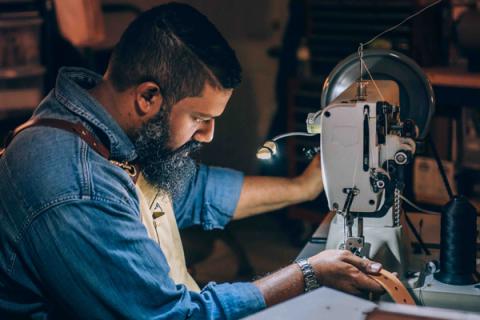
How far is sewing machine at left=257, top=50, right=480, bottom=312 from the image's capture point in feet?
6.49

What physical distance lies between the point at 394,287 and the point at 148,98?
0.71 m

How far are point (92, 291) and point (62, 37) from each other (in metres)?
2.96

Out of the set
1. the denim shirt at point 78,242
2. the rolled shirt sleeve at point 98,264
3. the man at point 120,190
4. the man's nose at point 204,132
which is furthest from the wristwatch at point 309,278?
the man's nose at point 204,132

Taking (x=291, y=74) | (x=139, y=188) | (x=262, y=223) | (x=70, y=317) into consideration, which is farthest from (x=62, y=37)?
(x=70, y=317)

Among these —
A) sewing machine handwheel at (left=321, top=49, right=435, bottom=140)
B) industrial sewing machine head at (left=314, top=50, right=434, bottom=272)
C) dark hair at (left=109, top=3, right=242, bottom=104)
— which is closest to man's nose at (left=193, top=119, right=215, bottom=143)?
dark hair at (left=109, top=3, right=242, bottom=104)

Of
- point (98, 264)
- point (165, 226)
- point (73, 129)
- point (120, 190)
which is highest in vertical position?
point (73, 129)

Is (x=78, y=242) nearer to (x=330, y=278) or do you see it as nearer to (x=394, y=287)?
(x=330, y=278)

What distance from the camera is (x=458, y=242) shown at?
6.51ft

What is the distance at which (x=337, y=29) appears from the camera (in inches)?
175

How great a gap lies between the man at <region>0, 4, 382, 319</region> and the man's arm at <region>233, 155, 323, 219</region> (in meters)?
0.40

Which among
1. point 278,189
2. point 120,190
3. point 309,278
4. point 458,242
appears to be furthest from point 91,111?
point 458,242

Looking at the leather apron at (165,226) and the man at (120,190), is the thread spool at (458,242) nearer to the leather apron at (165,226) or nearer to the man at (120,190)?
the man at (120,190)

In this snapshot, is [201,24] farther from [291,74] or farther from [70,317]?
[291,74]

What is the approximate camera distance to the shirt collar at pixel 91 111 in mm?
1887
